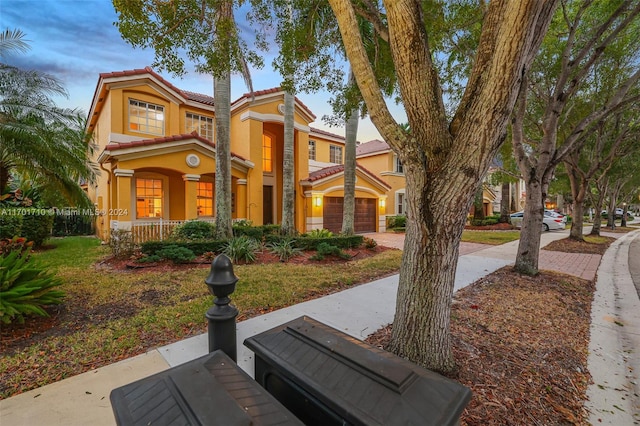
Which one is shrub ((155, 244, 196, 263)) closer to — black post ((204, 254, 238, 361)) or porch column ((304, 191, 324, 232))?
black post ((204, 254, 238, 361))

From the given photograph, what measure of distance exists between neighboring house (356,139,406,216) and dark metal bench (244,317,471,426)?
62.7ft

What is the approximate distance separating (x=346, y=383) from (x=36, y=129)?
8.46 metres

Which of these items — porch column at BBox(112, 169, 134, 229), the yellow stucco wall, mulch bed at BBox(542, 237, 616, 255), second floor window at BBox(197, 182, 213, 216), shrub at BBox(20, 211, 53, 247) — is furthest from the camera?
the yellow stucco wall

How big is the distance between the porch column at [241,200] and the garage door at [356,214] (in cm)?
424

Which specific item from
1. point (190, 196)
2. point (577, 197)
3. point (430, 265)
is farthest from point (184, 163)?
point (577, 197)

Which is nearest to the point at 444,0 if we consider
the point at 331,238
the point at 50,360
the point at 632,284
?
the point at 331,238

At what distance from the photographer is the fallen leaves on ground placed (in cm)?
221

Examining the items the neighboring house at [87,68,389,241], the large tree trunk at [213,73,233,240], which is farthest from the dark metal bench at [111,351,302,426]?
the neighboring house at [87,68,389,241]

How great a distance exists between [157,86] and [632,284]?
692 inches

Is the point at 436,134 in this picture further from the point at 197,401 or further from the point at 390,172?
the point at 390,172

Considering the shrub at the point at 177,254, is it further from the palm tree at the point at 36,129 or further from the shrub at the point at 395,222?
the shrub at the point at 395,222

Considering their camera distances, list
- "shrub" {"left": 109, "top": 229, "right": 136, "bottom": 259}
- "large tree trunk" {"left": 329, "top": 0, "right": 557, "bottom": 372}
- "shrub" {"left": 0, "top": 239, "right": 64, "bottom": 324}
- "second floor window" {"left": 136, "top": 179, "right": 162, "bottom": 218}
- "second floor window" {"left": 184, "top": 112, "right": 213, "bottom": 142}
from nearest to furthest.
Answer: "large tree trunk" {"left": 329, "top": 0, "right": 557, "bottom": 372} → "shrub" {"left": 0, "top": 239, "right": 64, "bottom": 324} → "shrub" {"left": 109, "top": 229, "right": 136, "bottom": 259} → "second floor window" {"left": 136, "top": 179, "right": 162, "bottom": 218} → "second floor window" {"left": 184, "top": 112, "right": 213, "bottom": 142}

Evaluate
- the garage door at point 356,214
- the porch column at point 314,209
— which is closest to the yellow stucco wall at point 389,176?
the garage door at point 356,214

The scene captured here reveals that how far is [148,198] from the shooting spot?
12.7m
